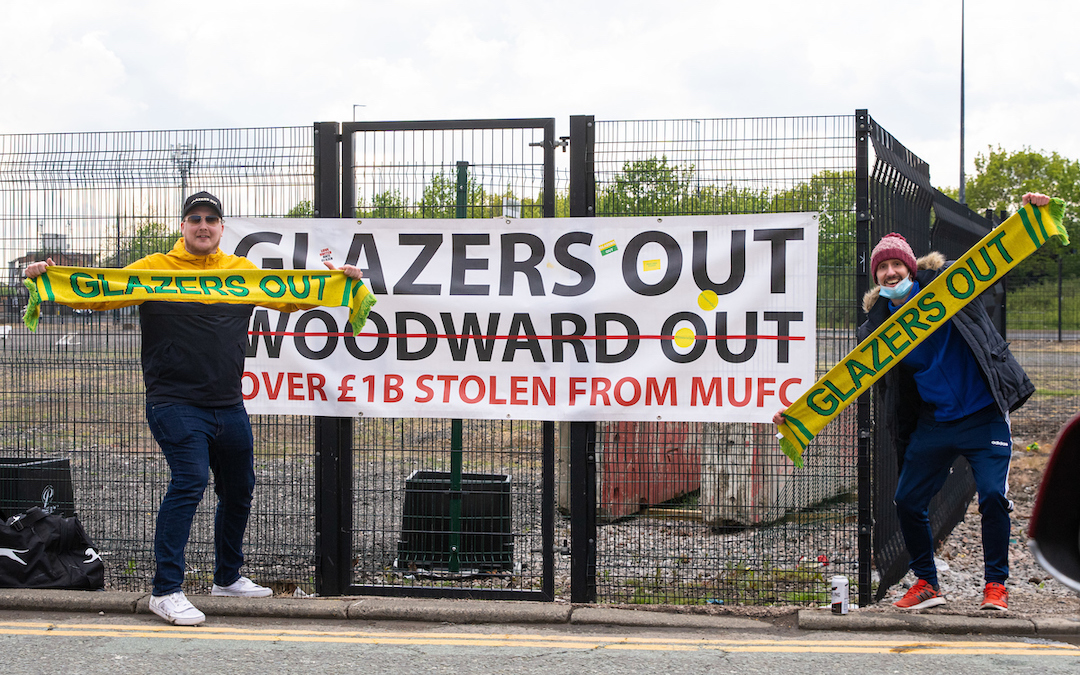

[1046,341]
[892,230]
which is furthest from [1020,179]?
[892,230]

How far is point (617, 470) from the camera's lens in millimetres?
6035

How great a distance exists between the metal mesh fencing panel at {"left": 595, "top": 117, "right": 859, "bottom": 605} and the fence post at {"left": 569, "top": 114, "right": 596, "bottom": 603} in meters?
0.07

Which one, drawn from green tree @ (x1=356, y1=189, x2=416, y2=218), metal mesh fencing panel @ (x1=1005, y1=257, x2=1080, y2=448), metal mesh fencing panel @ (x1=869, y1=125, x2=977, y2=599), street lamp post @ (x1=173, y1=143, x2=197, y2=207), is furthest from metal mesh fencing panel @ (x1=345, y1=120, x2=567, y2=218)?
metal mesh fencing panel @ (x1=1005, y1=257, x2=1080, y2=448)

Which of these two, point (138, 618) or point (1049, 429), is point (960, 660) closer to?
point (138, 618)

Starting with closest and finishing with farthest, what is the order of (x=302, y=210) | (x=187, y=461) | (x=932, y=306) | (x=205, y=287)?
(x=932, y=306) → (x=187, y=461) → (x=205, y=287) → (x=302, y=210)

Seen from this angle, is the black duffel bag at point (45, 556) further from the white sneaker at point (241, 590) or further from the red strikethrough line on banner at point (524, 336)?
the red strikethrough line on banner at point (524, 336)

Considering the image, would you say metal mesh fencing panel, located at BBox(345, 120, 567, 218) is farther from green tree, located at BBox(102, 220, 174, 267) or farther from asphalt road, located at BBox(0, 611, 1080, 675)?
asphalt road, located at BBox(0, 611, 1080, 675)

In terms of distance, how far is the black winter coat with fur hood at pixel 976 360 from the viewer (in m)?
5.26

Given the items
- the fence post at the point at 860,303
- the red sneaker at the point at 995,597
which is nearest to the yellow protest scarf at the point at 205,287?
the fence post at the point at 860,303

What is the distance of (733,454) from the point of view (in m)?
6.08

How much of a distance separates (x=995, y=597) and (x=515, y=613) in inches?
106

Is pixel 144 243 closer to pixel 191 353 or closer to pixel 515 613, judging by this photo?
pixel 191 353

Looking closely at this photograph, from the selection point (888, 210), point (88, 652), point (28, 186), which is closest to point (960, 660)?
point (888, 210)

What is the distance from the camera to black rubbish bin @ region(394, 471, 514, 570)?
6270 mm
